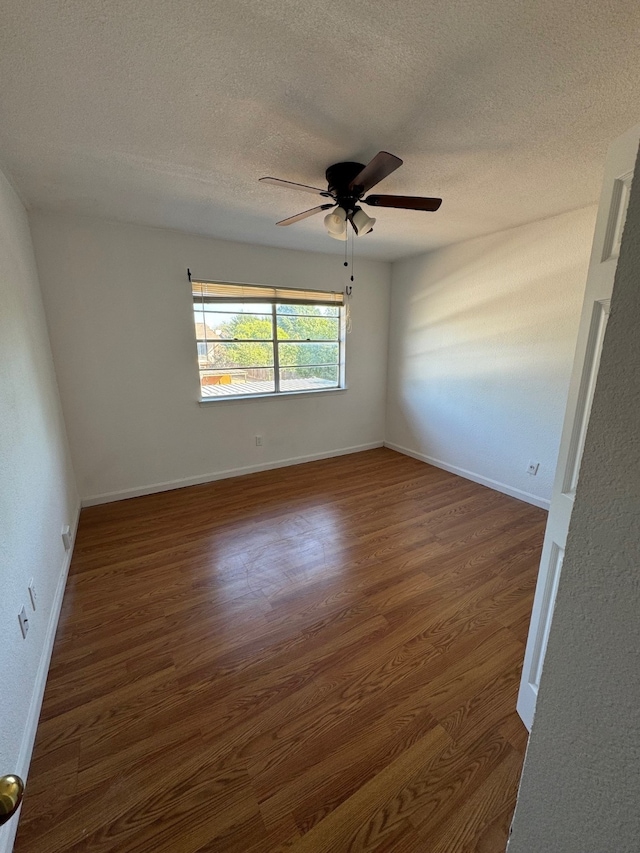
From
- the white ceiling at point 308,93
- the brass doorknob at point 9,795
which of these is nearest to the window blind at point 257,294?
the white ceiling at point 308,93

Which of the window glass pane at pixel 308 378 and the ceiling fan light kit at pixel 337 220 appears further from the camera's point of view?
the window glass pane at pixel 308 378

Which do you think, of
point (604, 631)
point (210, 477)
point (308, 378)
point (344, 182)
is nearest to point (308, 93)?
point (344, 182)

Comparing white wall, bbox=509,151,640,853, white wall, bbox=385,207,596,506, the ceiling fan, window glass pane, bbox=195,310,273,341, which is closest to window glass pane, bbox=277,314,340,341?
window glass pane, bbox=195,310,273,341

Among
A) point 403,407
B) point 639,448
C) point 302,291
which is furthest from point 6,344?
point 403,407

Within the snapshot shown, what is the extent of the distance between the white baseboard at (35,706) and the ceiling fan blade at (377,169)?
2533 millimetres

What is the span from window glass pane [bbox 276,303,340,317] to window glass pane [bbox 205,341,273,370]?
412mm

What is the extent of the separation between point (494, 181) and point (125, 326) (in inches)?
115

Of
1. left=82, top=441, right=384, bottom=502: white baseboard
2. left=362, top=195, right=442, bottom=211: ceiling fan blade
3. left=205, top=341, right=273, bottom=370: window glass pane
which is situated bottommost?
left=82, top=441, right=384, bottom=502: white baseboard

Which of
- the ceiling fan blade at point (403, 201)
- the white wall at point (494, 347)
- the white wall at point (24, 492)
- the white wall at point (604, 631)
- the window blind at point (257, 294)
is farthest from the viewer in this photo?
the window blind at point (257, 294)

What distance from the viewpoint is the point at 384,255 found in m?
3.81

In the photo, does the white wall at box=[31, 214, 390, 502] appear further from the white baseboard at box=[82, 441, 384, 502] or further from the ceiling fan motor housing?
the ceiling fan motor housing

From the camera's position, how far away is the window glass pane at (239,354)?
340 centimetres

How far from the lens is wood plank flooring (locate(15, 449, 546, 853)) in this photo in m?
1.07

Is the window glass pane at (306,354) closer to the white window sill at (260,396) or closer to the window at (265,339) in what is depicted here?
the window at (265,339)
